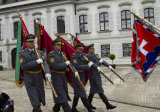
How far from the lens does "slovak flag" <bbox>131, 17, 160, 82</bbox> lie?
420cm

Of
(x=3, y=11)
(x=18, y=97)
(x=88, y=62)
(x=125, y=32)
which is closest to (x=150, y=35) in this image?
(x=88, y=62)

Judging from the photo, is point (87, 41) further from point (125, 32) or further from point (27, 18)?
point (27, 18)

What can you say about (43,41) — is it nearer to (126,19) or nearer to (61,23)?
(126,19)

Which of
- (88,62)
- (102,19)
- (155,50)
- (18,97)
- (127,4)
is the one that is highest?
(127,4)

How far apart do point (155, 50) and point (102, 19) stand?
15.5 m

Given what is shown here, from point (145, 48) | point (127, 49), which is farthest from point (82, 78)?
point (127, 49)

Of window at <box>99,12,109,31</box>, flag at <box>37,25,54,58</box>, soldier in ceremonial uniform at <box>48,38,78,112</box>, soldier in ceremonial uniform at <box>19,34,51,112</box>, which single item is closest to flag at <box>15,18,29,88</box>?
flag at <box>37,25,54,58</box>

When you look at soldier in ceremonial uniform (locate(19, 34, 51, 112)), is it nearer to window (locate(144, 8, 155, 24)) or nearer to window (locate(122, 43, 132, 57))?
window (locate(122, 43, 132, 57))

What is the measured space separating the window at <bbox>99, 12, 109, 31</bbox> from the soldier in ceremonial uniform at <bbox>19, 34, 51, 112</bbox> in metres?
15.9

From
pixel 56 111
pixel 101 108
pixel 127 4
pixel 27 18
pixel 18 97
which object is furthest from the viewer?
pixel 27 18

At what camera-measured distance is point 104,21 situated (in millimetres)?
19297

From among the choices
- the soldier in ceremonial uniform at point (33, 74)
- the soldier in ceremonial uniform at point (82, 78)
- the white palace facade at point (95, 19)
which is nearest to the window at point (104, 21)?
the white palace facade at point (95, 19)

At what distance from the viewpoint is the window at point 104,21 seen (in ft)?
63.1

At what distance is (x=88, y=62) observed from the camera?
5.17m
